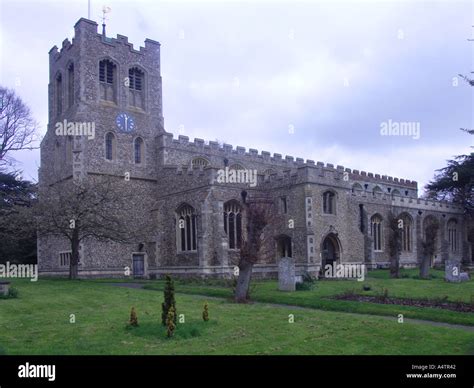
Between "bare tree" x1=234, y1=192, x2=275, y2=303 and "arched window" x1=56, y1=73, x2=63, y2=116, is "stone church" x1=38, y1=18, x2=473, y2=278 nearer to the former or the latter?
"arched window" x1=56, y1=73, x2=63, y2=116

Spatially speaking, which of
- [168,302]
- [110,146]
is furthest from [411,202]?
[168,302]

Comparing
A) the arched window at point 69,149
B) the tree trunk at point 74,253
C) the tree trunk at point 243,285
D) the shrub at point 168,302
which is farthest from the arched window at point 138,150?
the shrub at point 168,302

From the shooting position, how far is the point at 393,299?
1809 cm

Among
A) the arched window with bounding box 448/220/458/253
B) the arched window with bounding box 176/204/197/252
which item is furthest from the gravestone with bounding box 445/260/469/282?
the arched window with bounding box 448/220/458/253

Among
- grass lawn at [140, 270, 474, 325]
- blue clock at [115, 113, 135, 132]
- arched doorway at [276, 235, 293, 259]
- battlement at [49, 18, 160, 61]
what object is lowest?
grass lawn at [140, 270, 474, 325]

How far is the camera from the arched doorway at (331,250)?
3388 cm

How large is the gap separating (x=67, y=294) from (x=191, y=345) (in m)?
11.1

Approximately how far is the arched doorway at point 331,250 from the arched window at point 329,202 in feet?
5.08

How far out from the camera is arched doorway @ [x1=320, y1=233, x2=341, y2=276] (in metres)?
33.9

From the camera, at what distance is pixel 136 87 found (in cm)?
3772

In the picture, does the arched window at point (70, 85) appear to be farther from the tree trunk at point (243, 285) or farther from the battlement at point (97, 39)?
the tree trunk at point (243, 285)

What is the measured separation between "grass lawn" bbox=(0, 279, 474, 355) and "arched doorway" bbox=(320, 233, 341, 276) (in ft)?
59.4
